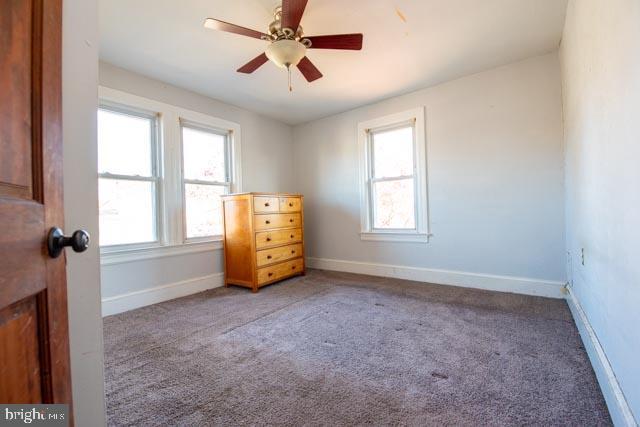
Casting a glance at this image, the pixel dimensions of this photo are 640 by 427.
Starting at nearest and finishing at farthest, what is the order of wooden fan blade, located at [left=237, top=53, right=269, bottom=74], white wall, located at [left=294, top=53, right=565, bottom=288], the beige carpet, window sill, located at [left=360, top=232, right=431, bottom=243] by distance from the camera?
the beige carpet
wooden fan blade, located at [left=237, top=53, right=269, bottom=74]
white wall, located at [left=294, top=53, right=565, bottom=288]
window sill, located at [left=360, top=232, right=431, bottom=243]

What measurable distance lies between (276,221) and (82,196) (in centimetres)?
272

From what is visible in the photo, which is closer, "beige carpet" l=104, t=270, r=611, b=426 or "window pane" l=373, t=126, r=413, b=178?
"beige carpet" l=104, t=270, r=611, b=426

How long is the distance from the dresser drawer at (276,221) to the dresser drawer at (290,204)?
0.07 metres

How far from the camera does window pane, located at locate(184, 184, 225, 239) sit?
3.28m

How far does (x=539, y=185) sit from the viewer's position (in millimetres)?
2705

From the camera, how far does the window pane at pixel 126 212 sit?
103 inches

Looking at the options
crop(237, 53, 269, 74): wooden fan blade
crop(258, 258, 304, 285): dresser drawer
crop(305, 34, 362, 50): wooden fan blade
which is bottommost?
crop(258, 258, 304, 285): dresser drawer

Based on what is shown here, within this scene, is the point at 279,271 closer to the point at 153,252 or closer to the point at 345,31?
the point at 153,252

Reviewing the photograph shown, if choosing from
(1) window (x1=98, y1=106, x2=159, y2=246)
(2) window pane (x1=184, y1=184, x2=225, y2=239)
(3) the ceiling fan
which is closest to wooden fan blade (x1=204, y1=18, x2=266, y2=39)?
Result: (3) the ceiling fan

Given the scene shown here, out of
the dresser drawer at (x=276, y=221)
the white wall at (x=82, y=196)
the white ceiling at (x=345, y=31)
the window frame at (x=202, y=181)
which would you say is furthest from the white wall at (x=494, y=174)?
the white wall at (x=82, y=196)

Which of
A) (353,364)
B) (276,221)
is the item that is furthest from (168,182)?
(353,364)

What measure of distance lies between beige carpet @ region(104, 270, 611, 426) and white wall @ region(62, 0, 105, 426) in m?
0.60

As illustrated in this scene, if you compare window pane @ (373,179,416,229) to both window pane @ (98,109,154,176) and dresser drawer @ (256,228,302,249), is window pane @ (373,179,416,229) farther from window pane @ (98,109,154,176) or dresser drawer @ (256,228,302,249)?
window pane @ (98,109,154,176)

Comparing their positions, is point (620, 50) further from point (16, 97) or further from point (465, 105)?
point (465, 105)
